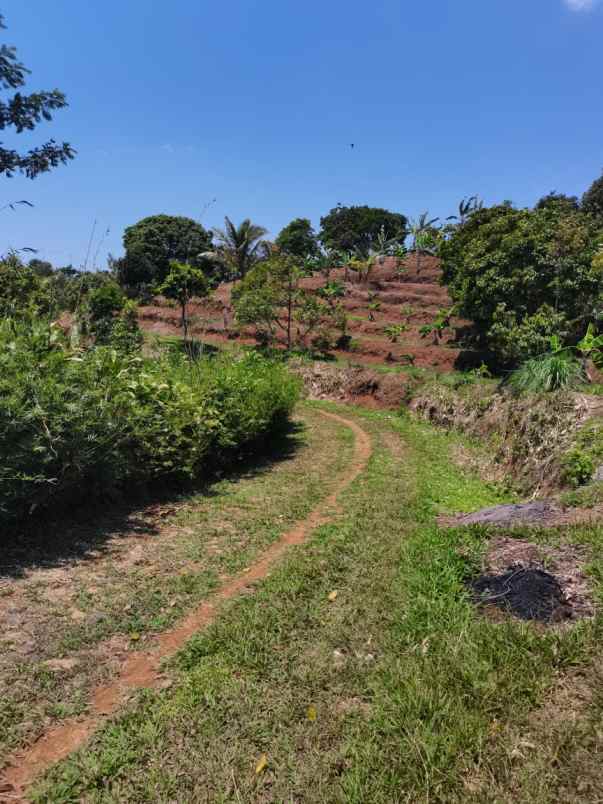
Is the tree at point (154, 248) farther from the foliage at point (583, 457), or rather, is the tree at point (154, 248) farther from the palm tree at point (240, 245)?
the foliage at point (583, 457)

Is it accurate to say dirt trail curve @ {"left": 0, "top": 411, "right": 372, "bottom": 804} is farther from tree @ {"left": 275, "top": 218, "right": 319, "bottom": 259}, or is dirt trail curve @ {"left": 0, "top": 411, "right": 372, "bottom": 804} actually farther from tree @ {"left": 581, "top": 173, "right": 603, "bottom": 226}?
tree @ {"left": 275, "top": 218, "right": 319, "bottom": 259}

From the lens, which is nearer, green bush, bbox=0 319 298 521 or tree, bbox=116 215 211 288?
green bush, bbox=0 319 298 521

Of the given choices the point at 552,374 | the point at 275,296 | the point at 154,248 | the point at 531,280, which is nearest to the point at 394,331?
the point at 275,296

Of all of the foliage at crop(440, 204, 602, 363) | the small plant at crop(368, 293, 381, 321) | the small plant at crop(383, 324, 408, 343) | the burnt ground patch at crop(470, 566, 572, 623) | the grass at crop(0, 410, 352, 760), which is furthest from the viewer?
the small plant at crop(368, 293, 381, 321)

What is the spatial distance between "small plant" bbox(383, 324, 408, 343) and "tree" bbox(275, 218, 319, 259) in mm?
28743

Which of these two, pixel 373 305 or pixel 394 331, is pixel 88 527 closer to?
pixel 394 331

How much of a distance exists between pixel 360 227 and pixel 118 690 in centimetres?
6740

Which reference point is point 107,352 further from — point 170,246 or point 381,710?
point 170,246

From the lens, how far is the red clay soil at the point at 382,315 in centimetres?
3003

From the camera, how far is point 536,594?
14.3 ft

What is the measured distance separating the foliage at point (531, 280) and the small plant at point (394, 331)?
8.96m

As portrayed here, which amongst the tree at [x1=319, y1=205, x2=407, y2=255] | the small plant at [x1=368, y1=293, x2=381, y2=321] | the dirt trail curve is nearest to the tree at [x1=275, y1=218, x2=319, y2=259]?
the tree at [x1=319, y1=205, x2=407, y2=255]

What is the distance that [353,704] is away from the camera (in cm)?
357

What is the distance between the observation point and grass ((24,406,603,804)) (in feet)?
9.35
